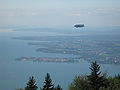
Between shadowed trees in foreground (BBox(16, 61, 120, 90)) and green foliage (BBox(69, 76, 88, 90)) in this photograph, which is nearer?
shadowed trees in foreground (BBox(16, 61, 120, 90))

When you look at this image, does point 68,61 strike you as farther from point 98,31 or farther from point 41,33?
point 41,33

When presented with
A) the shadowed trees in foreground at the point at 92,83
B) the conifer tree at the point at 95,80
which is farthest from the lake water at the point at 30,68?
the conifer tree at the point at 95,80

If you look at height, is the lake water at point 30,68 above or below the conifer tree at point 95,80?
above

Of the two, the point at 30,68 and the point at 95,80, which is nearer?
the point at 95,80

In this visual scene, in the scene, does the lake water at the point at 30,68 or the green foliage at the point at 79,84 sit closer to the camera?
the green foliage at the point at 79,84

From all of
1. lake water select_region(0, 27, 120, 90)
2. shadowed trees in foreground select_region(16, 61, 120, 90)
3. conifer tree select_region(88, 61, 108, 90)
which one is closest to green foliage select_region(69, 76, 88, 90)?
shadowed trees in foreground select_region(16, 61, 120, 90)

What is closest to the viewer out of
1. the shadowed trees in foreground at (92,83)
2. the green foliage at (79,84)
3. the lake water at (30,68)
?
the shadowed trees in foreground at (92,83)

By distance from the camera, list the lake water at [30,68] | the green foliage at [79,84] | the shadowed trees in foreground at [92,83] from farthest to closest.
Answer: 1. the lake water at [30,68]
2. the green foliage at [79,84]
3. the shadowed trees in foreground at [92,83]

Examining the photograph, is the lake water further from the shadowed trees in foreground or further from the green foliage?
the shadowed trees in foreground

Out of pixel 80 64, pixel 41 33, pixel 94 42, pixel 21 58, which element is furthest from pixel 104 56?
pixel 41 33

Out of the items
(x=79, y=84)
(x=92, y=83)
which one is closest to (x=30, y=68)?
(x=79, y=84)

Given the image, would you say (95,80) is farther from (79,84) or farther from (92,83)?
(79,84)

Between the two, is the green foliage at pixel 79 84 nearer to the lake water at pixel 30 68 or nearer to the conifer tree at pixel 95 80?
the conifer tree at pixel 95 80
